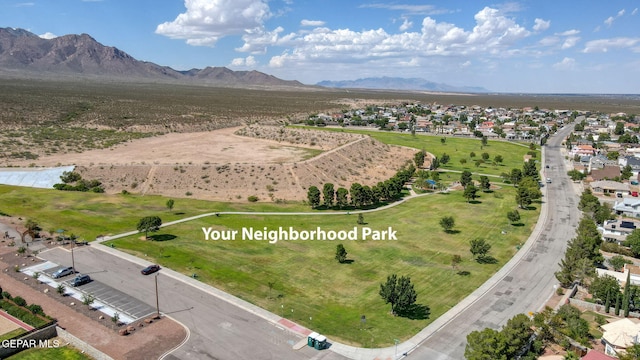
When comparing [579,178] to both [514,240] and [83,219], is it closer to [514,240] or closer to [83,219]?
[514,240]

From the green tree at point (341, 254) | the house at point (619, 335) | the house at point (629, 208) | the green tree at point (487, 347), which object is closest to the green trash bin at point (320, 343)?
the green tree at point (487, 347)

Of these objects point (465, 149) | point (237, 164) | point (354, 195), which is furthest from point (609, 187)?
point (237, 164)

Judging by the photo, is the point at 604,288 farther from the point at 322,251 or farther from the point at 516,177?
the point at 516,177

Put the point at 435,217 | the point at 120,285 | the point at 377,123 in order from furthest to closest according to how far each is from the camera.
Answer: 1. the point at 377,123
2. the point at 435,217
3. the point at 120,285

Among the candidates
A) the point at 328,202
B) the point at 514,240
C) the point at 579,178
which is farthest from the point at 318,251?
the point at 579,178

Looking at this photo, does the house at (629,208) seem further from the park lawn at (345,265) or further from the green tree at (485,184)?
the green tree at (485,184)
